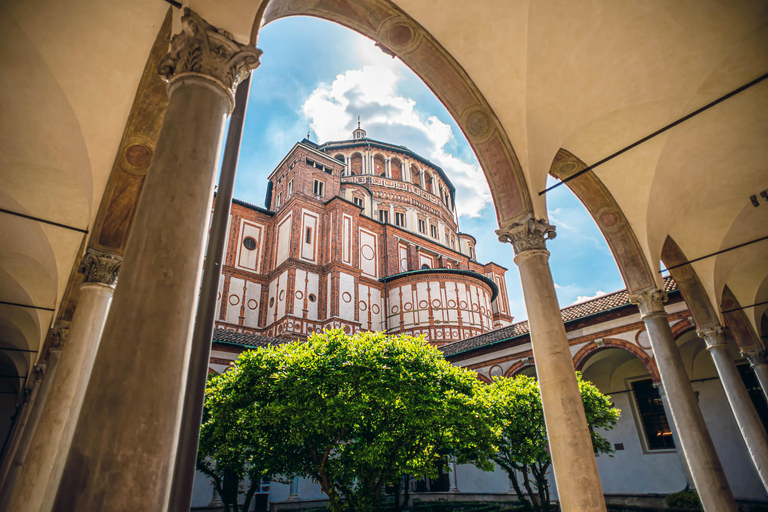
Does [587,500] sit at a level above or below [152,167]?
below

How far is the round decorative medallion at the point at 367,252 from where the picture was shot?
29156 millimetres

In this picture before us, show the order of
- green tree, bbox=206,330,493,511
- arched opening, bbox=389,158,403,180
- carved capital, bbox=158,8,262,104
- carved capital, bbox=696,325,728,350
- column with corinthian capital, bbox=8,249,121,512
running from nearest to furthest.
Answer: carved capital, bbox=158,8,262,104, column with corinthian capital, bbox=8,249,121,512, green tree, bbox=206,330,493,511, carved capital, bbox=696,325,728,350, arched opening, bbox=389,158,403,180

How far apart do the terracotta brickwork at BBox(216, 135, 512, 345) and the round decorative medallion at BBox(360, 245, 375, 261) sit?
0.30 ft

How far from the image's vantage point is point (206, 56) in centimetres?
337

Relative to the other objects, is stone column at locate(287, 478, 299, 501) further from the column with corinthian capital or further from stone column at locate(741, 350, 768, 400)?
stone column at locate(741, 350, 768, 400)

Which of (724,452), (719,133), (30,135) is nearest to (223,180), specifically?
(30,135)

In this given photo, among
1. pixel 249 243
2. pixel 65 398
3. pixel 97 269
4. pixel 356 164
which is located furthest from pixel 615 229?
pixel 356 164

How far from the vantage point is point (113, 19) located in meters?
5.36

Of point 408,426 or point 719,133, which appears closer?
point 719,133

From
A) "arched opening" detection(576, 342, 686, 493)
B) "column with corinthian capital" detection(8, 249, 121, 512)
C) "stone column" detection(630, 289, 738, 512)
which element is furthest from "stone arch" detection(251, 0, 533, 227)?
"arched opening" detection(576, 342, 686, 493)

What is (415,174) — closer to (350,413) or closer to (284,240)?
(284,240)

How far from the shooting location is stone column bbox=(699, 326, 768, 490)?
9.84 m

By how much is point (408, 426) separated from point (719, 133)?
26.0ft

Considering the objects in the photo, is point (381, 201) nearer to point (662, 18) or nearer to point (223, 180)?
point (662, 18)
